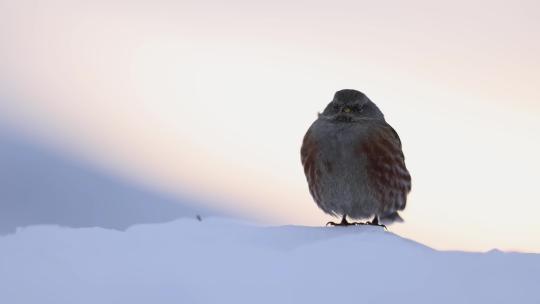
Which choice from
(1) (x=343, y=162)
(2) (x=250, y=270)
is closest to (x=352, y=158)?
(1) (x=343, y=162)

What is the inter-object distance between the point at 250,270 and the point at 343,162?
124 inches

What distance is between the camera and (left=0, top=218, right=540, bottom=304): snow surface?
6070 millimetres

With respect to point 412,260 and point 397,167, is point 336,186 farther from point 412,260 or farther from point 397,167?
point 412,260

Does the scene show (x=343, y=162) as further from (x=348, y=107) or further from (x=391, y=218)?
(x=391, y=218)

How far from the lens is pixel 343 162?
9344 mm

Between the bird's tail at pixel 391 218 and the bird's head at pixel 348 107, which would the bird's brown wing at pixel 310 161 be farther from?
the bird's tail at pixel 391 218

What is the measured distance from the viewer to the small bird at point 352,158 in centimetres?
934

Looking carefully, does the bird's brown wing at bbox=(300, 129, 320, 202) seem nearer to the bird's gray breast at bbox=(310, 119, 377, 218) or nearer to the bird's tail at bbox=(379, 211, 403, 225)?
the bird's gray breast at bbox=(310, 119, 377, 218)

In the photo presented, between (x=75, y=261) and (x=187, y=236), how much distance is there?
101cm

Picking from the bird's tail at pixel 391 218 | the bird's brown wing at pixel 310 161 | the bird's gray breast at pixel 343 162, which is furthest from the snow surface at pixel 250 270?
the bird's tail at pixel 391 218

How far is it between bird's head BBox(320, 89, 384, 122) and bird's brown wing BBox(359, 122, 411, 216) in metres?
0.22

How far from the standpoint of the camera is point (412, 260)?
6.43 metres

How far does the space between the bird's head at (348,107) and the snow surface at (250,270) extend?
7.87 ft

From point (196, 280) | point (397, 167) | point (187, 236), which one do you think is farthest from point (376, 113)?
point (196, 280)
